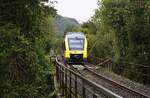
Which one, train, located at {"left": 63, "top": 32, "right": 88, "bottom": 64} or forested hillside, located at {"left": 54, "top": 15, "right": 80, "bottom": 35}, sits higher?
forested hillside, located at {"left": 54, "top": 15, "right": 80, "bottom": 35}

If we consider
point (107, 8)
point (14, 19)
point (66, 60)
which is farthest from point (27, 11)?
point (66, 60)

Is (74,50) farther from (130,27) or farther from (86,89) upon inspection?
(86,89)

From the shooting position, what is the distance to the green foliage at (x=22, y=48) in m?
8.45

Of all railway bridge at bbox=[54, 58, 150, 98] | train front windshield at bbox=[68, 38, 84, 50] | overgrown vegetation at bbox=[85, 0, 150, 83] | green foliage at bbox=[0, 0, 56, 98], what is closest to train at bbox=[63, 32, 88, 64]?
train front windshield at bbox=[68, 38, 84, 50]

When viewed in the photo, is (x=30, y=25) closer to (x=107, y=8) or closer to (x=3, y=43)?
(x=3, y=43)

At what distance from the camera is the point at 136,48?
27922 mm

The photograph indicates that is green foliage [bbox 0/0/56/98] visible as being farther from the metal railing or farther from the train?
the train

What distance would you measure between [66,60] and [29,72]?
2837 cm

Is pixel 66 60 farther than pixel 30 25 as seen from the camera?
Yes

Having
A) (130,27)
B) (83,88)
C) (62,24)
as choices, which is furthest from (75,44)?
(83,88)

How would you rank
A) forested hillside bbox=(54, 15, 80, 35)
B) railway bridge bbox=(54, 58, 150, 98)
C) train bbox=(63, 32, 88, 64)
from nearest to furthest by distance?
1. railway bridge bbox=(54, 58, 150, 98)
2. forested hillside bbox=(54, 15, 80, 35)
3. train bbox=(63, 32, 88, 64)

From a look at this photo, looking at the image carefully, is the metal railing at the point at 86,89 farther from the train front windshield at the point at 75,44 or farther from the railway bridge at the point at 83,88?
the train front windshield at the point at 75,44

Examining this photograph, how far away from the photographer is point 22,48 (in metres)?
8.82

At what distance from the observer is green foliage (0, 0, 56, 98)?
845cm
